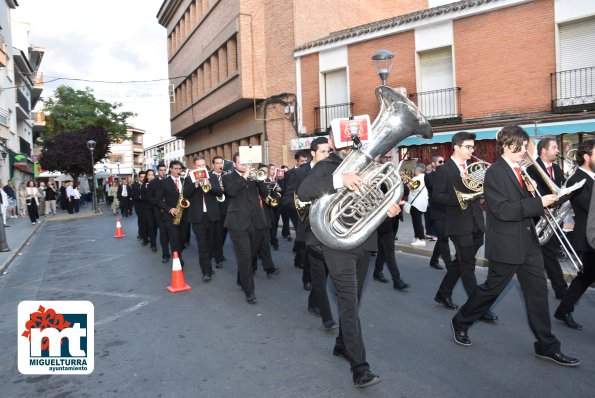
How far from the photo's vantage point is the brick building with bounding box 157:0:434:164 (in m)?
20.8

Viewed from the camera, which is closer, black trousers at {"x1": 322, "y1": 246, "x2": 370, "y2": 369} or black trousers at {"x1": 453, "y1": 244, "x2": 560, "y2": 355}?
black trousers at {"x1": 322, "y1": 246, "x2": 370, "y2": 369}

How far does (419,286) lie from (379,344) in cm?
233

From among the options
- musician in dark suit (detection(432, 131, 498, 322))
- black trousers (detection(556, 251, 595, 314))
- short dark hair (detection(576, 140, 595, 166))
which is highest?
short dark hair (detection(576, 140, 595, 166))

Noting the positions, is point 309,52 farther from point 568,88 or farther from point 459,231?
point 459,231

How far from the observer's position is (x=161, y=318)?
5.49m

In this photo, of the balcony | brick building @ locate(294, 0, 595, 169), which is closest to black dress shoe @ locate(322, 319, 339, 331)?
brick building @ locate(294, 0, 595, 169)

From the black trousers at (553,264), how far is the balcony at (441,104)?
11.0 m

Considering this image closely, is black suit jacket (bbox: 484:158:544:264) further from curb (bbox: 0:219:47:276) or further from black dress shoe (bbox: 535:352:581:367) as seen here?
curb (bbox: 0:219:47:276)


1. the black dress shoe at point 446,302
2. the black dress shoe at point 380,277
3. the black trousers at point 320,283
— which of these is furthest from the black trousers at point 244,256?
the black dress shoe at point 446,302

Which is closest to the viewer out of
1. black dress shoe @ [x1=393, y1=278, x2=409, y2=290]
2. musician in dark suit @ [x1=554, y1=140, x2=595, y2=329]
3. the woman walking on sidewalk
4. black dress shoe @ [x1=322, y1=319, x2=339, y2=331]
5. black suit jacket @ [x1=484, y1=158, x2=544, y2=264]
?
black suit jacket @ [x1=484, y1=158, x2=544, y2=264]

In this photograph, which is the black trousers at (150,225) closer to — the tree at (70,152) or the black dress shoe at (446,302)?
the black dress shoe at (446,302)

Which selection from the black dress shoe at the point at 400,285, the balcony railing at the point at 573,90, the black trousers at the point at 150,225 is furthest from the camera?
the balcony railing at the point at 573,90

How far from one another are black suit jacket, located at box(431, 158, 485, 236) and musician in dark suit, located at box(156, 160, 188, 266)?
457 centimetres

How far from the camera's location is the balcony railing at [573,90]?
43.4 ft
